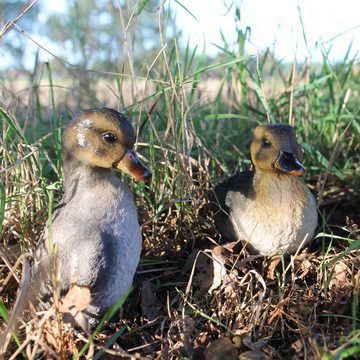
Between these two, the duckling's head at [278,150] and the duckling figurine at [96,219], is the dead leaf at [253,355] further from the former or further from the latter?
the duckling's head at [278,150]

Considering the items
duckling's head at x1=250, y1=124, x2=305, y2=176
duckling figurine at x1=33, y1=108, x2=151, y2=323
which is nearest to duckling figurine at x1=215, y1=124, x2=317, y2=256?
duckling's head at x1=250, y1=124, x2=305, y2=176

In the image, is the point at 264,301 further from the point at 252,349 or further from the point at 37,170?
the point at 37,170

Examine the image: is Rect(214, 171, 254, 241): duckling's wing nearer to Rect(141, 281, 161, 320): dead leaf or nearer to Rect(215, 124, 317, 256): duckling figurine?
Rect(215, 124, 317, 256): duckling figurine

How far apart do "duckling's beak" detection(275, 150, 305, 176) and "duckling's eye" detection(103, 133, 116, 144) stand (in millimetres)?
845

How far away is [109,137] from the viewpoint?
206 centimetres

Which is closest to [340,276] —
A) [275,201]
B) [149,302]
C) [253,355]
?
[275,201]

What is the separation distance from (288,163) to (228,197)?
43cm

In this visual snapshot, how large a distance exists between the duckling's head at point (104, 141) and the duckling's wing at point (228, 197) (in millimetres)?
714

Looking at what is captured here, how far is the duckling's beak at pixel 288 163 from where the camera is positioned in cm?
240

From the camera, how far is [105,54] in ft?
19.2

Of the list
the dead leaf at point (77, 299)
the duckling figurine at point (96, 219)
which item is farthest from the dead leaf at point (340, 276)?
the dead leaf at point (77, 299)

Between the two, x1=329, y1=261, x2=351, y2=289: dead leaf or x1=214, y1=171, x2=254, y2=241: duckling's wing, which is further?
x1=214, y1=171, x2=254, y2=241: duckling's wing

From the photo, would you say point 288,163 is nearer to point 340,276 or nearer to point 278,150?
point 278,150

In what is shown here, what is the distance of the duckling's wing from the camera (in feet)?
8.70
